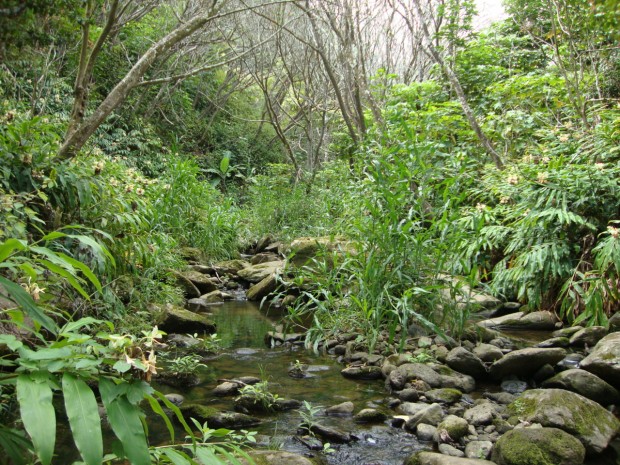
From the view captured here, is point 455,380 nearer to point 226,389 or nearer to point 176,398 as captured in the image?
point 226,389

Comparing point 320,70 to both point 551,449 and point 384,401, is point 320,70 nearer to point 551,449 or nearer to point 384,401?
point 384,401

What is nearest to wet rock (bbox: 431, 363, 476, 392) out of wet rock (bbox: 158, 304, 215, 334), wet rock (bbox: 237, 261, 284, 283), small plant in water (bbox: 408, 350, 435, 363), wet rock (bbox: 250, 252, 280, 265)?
small plant in water (bbox: 408, 350, 435, 363)

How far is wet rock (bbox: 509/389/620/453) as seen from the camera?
2.88 meters

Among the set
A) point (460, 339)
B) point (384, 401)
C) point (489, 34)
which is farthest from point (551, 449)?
point (489, 34)

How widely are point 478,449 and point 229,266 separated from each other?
21.1ft

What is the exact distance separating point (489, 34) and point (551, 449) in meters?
9.83

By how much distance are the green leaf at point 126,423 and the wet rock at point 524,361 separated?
3.44 meters

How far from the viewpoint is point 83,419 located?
1113 millimetres

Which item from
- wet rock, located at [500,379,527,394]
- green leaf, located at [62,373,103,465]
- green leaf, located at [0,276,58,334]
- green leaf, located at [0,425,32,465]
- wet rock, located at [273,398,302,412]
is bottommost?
wet rock, located at [500,379,527,394]

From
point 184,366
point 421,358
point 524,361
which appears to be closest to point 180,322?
point 184,366

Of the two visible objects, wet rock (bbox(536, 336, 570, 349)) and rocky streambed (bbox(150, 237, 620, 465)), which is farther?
wet rock (bbox(536, 336, 570, 349))

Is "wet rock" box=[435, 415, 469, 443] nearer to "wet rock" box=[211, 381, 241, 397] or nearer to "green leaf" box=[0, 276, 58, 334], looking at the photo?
"wet rock" box=[211, 381, 241, 397]

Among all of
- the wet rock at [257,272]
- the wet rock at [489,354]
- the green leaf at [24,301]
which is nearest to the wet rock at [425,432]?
the wet rock at [489,354]

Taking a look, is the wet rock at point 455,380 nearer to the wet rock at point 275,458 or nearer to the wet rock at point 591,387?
the wet rock at point 591,387
